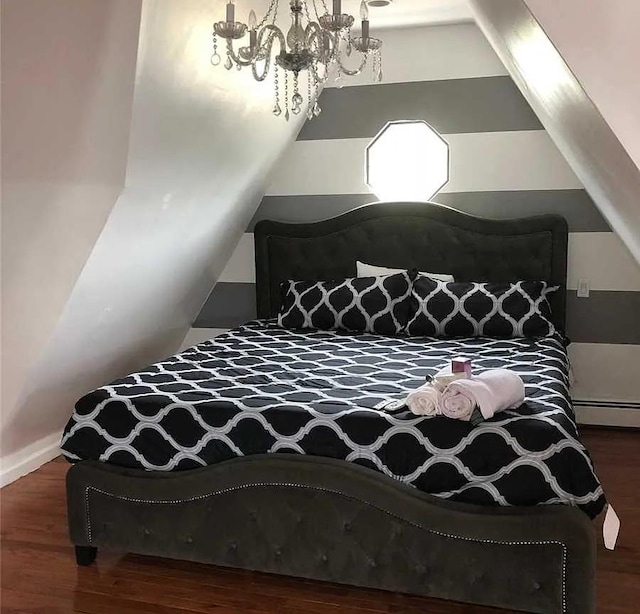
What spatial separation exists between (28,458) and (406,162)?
8.91ft

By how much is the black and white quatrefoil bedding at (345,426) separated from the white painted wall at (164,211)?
506 mm

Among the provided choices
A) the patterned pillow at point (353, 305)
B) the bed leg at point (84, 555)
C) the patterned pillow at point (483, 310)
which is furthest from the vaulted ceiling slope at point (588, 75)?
the bed leg at point (84, 555)

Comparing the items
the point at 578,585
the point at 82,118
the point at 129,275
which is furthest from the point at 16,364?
the point at 578,585

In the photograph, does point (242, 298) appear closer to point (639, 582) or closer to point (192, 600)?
point (192, 600)

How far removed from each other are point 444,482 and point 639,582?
865 mm

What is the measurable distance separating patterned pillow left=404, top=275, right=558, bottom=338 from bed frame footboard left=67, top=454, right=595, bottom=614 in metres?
1.68

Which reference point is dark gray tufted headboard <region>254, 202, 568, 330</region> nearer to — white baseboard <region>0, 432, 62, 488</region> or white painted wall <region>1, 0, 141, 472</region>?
white baseboard <region>0, 432, 62, 488</region>

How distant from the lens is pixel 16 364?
3.19 meters

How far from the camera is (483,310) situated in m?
3.95

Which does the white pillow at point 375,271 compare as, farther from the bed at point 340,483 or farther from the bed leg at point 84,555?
the bed leg at point 84,555

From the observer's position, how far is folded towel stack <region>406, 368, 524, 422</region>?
2.41 m

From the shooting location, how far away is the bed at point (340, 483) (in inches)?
90.8

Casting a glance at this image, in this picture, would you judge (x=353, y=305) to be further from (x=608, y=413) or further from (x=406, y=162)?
(x=608, y=413)

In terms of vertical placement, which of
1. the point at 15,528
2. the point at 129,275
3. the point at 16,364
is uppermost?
the point at 129,275
